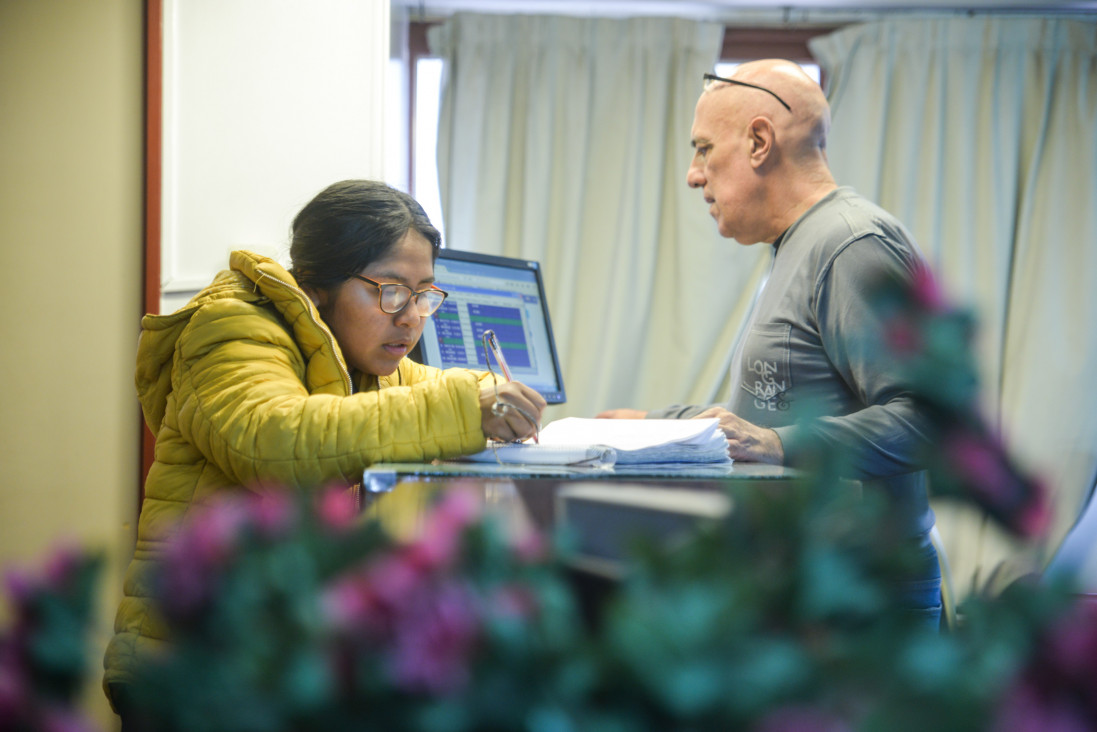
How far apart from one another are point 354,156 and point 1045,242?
2.16m

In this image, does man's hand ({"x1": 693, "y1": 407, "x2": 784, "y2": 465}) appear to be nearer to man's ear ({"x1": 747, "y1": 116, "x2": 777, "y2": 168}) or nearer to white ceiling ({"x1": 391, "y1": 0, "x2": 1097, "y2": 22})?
man's ear ({"x1": 747, "y1": 116, "x2": 777, "y2": 168})

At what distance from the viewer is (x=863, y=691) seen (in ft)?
0.83

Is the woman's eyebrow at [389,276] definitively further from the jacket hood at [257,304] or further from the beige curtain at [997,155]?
the beige curtain at [997,155]

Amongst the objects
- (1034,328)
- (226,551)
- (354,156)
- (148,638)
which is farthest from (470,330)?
(1034,328)

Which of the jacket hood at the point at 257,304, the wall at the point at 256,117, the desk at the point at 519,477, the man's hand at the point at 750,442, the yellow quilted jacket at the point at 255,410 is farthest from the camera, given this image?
the wall at the point at 256,117

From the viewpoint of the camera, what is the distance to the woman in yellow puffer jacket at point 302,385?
3.36ft

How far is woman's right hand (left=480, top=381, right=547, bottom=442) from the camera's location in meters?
1.10

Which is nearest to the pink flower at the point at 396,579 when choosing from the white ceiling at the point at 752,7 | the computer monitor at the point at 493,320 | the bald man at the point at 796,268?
the bald man at the point at 796,268

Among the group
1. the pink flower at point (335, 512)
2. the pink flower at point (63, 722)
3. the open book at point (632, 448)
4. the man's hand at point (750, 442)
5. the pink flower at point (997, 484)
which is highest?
the pink flower at point (997, 484)

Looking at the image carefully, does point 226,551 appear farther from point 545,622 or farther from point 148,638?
point 148,638

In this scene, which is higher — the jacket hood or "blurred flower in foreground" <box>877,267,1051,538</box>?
"blurred flower in foreground" <box>877,267,1051,538</box>

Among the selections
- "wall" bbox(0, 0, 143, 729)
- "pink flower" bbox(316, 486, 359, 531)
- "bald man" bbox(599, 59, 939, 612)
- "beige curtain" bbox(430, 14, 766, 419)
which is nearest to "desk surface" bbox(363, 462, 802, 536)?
"bald man" bbox(599, 59, 939, 612)

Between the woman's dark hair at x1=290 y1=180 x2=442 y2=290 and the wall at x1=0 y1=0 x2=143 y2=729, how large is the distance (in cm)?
116

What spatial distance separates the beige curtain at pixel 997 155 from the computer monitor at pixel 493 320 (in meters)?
1.38
